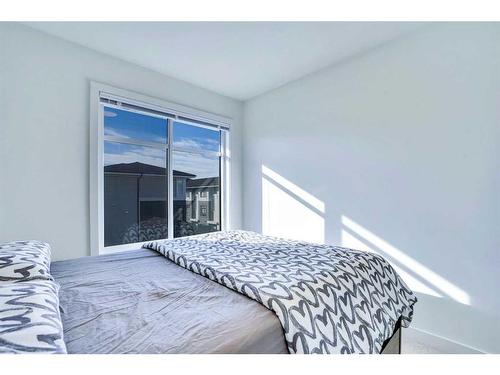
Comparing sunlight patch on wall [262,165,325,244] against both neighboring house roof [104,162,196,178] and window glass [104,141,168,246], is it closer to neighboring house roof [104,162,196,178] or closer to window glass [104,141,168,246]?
neighboring house roof [104,162,196,178]

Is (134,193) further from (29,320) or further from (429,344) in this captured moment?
(429,344)

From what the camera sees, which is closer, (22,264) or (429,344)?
(22,264)

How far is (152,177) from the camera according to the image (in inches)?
110

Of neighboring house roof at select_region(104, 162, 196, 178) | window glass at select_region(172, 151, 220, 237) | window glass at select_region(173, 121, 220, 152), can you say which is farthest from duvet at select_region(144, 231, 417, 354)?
window glass at select_region(173, 121, 220, 152)

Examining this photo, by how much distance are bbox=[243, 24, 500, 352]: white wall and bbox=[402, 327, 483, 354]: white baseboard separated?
0.14ft

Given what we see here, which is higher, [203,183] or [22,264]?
[203,183]

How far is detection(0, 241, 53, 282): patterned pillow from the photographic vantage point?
3.03ft

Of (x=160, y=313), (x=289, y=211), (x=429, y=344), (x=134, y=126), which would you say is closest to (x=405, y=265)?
(x=429, y=344)

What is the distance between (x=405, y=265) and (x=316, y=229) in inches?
33.8

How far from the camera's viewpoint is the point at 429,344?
1927 millimetres

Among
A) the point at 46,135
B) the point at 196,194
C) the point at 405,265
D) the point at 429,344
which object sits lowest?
the point at 429,344

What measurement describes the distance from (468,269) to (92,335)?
2.28 meters
